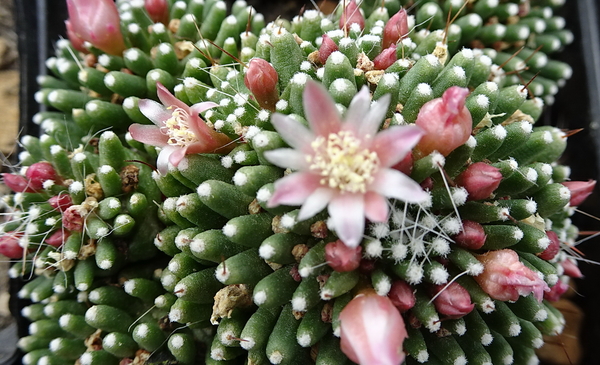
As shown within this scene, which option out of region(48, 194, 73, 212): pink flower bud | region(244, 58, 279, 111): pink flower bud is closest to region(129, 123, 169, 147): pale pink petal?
region(244, 58, 279, 111): pink flower bud

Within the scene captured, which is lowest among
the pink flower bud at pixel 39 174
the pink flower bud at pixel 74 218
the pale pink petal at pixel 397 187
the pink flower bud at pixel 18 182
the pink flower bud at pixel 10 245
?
the pink flower bud at pixel 10 245

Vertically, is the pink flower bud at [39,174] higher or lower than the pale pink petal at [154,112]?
lower

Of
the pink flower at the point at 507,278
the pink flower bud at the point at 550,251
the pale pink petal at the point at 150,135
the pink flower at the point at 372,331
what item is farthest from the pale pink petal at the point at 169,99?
the pink flower bud at the point at 550,251

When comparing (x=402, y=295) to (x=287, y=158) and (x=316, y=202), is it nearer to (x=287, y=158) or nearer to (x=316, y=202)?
(x=316, y=202)

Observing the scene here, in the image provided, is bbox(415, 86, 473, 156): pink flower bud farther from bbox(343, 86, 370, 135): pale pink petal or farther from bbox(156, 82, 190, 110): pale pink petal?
bbox(156, 82, 190, 110): pale pink petal

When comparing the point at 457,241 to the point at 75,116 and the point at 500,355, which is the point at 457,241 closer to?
the point at 500,355

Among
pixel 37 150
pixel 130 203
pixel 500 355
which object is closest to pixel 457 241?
pixel 500 355

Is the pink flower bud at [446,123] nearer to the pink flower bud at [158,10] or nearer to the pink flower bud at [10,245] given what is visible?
the pink flower bud at [158,10]
